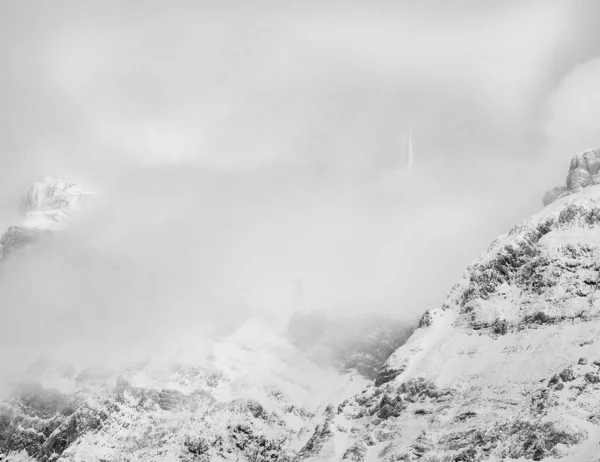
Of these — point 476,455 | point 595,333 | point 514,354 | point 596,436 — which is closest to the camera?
point 596,436

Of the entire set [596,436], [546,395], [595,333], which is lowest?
[596,436]

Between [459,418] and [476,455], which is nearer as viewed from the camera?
[476,455]

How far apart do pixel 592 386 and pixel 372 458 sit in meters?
58.2

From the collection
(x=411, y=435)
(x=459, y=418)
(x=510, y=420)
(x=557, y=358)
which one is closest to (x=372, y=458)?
(x=411, y=435)

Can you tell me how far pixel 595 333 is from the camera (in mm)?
187125

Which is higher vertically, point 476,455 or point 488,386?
point 488,386

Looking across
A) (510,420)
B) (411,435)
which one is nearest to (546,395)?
(510,420)

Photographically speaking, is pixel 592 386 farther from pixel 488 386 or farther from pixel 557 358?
pixel 488 386

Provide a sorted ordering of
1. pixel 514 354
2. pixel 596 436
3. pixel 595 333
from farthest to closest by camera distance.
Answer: pixel 514 354 < pixel 595 333 < pixel 596 436

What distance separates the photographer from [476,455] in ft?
554

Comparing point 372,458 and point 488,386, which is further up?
point 488,386

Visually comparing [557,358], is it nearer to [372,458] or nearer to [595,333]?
[595,333]

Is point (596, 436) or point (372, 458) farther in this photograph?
point (372, 458)

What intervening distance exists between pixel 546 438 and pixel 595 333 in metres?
38.9
